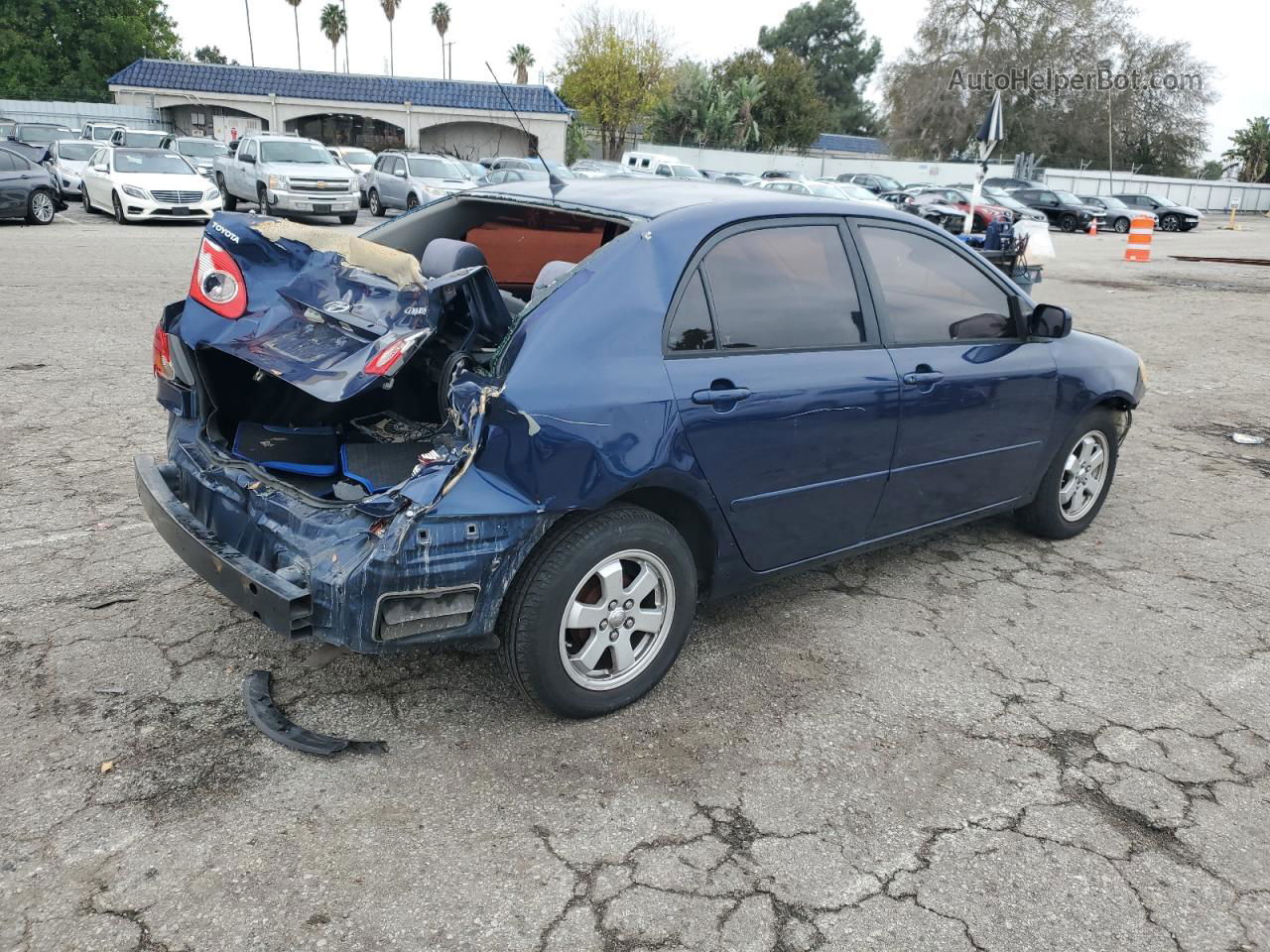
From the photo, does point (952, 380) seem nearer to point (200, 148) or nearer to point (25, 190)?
point (25, 190)

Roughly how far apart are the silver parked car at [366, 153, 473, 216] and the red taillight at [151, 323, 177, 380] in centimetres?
1853

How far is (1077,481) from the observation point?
4.94m

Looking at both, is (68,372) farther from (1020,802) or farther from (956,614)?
(1020,802)

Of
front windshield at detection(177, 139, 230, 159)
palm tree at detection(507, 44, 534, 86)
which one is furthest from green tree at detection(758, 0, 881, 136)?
front windshield at detection(177, 139, 230, 159)

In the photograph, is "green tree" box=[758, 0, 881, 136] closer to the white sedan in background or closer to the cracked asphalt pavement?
Result: the white sedan in background

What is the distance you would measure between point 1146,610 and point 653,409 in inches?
103

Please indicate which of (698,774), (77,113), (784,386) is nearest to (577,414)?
(784,386)

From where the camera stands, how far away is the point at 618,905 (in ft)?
8.02

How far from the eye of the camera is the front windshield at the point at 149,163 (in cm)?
1888

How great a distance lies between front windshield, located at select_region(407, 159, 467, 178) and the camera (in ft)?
73.4

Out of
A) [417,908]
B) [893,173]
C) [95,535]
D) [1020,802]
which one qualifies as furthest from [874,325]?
[893,173]

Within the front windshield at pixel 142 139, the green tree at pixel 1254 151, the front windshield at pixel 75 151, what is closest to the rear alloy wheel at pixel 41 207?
the front windshield at pixel 75 151

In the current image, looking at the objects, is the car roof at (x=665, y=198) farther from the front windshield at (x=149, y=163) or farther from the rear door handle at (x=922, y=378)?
the front windshield at (x=149, y=163)

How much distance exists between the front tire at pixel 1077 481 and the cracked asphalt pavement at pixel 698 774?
0.19 meters
